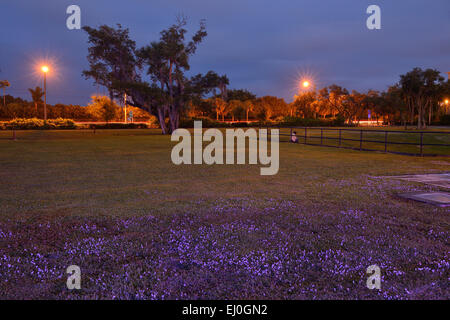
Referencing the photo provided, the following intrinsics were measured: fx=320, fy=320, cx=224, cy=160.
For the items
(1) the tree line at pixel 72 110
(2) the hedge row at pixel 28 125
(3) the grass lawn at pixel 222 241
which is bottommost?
(3) the grass lawn at pixel 222 241

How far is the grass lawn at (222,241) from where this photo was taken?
10.7 ft

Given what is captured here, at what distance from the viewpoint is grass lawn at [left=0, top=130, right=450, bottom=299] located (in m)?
3.26

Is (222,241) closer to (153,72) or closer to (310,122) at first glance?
(153,72)

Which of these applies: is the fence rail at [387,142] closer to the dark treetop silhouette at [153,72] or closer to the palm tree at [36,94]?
the dark treetop silhouette at [153,72]

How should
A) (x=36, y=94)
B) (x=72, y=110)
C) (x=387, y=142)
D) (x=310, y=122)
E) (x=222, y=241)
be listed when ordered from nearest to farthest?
(x=222, y=241) < (x=387, y=142) < (x=310, y=122) < (x=36, y=94) < (x=72, y=110)

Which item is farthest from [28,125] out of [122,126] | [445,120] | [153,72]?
[445,120]

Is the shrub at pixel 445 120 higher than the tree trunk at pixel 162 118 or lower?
higher

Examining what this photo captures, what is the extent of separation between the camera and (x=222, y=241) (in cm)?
448

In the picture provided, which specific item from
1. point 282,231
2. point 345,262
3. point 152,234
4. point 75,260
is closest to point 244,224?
point 282,231

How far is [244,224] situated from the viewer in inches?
206

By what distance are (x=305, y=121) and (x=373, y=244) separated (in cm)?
6816

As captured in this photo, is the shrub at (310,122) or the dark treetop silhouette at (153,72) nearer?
the dark treetop silhouette at (153,72)

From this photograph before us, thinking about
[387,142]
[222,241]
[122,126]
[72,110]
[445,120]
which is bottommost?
[222,241]

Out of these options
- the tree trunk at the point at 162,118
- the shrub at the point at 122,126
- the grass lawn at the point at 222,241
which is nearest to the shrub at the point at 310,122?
the shrub at the point at 122,126
